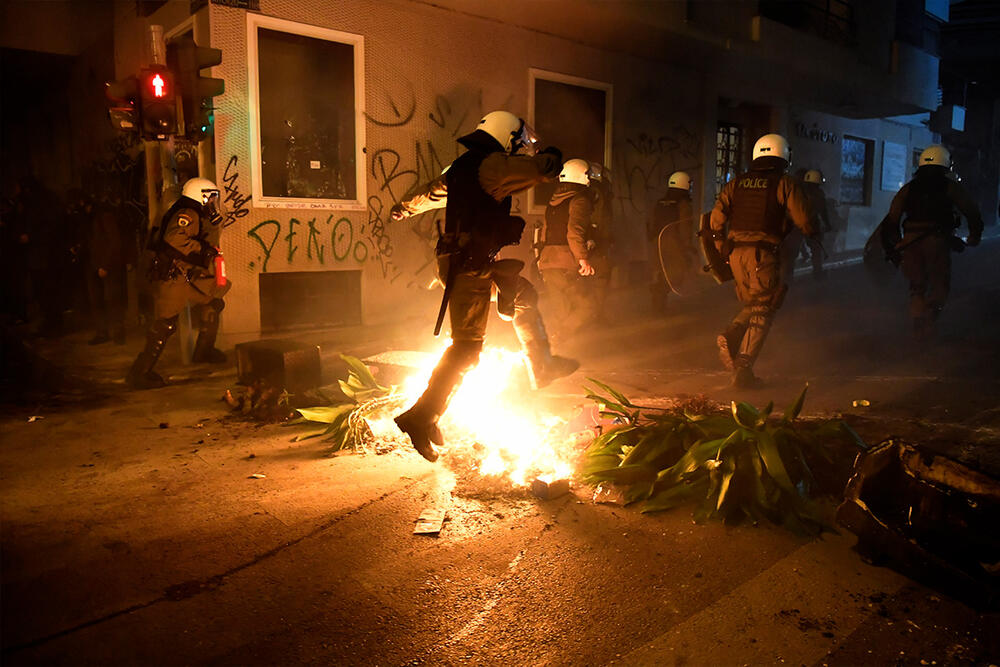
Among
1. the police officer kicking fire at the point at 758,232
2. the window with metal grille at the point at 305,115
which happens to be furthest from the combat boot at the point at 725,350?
the window with metal grille at the point at 305,115

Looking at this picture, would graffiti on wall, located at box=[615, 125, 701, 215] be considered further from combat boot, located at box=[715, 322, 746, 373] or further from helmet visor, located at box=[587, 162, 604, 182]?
combat boot, located at box=[715, 322, 746, 373]

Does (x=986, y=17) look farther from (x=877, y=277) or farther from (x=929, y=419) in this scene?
(x=929, y=419)

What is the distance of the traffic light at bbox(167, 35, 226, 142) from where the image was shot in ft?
21.7

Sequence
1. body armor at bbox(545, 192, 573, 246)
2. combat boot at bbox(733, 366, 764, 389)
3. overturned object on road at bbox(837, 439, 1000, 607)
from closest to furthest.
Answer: overturned object on road at bbox(837, 439, 1000, 607)
combat boot at bbox(733, 366, 764, 389)
body armor at bbox(545, 192, 573, 246)

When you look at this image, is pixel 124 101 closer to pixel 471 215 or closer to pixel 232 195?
pixel 232 195

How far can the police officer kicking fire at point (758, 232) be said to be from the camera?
6.11 meters

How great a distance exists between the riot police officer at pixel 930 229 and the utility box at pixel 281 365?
6.24 metres

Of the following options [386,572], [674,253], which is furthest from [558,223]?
[386,572]

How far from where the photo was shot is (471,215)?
4215 millimetres

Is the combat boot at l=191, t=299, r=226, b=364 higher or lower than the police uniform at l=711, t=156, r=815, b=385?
lower

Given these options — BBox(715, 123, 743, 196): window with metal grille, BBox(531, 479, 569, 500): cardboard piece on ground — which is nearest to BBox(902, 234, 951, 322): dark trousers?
BBox(531, 479, 569, 500): cardboard piece on ground

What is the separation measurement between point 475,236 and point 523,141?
0.72 m

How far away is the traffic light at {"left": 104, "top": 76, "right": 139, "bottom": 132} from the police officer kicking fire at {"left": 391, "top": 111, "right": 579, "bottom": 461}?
12.3 ft

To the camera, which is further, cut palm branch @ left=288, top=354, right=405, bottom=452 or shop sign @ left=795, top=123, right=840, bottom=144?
shop sign @ left=795, top=123, right=840, bottom=144
